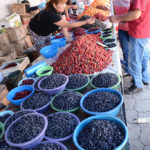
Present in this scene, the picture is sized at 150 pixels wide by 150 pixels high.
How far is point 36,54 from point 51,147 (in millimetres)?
3322

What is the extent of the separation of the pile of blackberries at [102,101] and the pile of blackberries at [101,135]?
0.48 feet

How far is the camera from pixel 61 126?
1.17m

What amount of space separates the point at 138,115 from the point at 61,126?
154 centimetres

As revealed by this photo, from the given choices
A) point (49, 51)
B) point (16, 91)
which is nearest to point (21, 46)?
point (49, 51)

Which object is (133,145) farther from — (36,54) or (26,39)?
(26,39)

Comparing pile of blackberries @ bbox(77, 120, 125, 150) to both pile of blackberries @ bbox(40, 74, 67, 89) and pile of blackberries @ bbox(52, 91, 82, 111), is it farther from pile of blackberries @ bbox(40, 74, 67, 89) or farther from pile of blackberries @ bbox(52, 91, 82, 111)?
pile of blackberries @ bbox(40, 74, 67, 89)

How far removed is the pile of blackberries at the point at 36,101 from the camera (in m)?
1.44

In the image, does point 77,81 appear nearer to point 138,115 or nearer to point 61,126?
point 61,126

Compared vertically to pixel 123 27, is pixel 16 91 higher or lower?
lower

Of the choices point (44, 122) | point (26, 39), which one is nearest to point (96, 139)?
point (44, 122)

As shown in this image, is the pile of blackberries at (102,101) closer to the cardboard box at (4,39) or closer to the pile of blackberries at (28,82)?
the pile of blackberries at (28,82)

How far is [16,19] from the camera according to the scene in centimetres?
502

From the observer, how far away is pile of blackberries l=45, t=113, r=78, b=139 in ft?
3.75

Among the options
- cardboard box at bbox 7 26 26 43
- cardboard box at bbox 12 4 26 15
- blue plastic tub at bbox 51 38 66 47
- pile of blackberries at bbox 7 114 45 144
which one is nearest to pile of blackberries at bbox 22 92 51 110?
pile of blackberries at bbox 7 114 45 144
